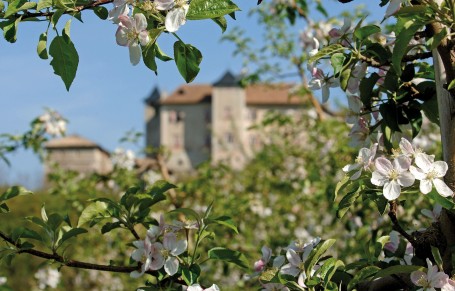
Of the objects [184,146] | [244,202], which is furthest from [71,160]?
[244,202]

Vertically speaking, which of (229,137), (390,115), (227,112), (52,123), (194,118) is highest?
(390,115)

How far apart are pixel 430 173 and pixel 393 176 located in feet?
0.21

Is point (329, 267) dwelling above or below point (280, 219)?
above

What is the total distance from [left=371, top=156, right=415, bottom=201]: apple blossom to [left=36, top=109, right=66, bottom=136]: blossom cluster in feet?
9.50

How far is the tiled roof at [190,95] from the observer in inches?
1666

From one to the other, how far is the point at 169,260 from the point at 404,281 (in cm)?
46

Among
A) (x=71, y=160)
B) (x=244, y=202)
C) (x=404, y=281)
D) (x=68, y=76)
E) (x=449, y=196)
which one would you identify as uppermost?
(x=68, y=76)

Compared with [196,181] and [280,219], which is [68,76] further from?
[280,219]

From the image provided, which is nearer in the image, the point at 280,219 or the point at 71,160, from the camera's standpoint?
the point at 280,219

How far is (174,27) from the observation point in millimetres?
1130

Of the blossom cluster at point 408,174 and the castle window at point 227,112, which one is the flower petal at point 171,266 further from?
the castle window at point 227,112

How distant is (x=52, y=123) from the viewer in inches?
154

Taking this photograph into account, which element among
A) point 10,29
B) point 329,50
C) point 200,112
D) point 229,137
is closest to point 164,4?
point 10,29

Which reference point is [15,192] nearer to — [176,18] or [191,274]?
[191,274]
